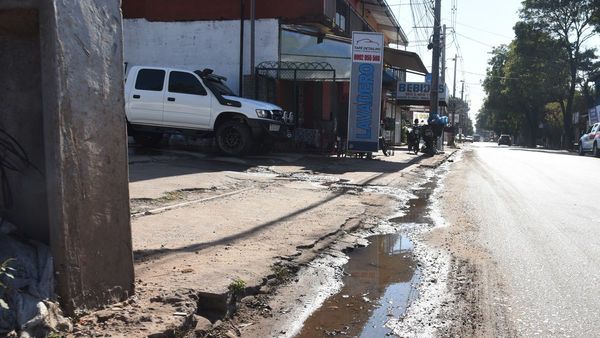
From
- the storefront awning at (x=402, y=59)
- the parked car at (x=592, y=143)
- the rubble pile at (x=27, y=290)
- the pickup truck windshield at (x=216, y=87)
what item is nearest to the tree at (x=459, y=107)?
the parked car at (x=592, y=143)

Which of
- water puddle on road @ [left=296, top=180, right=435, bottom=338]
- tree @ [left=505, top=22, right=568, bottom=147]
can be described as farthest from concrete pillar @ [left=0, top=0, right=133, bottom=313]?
tree @ [left=505, top=22, right=568, bottom=147]

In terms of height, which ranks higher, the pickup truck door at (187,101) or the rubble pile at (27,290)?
A: the pickup truck door at (187,101)

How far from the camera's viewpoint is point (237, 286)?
4176 millimetres

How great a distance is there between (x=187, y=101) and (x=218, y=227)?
25.0 feet

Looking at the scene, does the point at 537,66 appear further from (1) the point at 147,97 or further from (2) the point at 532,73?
(1) the point at 147,97

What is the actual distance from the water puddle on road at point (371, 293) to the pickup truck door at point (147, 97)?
842cm

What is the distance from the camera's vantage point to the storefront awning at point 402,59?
21.1 metres

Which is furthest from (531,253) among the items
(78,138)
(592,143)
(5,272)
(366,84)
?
(592,143)

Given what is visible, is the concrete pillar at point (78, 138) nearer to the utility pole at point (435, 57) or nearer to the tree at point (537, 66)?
the utility pole at point (435, 57)

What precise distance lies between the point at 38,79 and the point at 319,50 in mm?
16846

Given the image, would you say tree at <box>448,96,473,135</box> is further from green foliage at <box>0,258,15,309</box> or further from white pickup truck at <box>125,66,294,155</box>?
green foliage at <box>0,258,15,309</box>

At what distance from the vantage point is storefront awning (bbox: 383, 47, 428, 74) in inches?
830

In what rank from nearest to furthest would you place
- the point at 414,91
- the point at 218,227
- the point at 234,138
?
the point at 218,227, the point at 234,138, the point at 414,91

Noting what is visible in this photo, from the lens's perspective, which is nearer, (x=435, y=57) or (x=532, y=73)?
(x=435, y=57)
